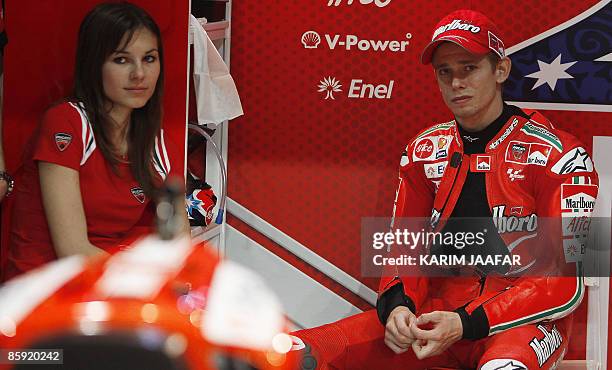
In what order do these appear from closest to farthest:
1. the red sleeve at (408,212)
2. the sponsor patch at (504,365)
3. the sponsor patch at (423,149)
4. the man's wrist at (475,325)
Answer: the sponsor patch at (504,365) → the man's wrist at (475,325) → the red sleeve at (408,212) → the sponsor patch at (423,149)

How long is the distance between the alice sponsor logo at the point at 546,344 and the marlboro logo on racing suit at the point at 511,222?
0.63 feet

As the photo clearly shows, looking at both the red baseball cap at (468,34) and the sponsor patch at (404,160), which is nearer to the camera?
the red baseball cap at (468,34)

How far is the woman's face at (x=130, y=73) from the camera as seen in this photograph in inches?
60.9

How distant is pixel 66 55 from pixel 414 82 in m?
0.78

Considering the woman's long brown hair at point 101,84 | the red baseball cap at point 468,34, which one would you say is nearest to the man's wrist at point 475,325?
the red baseball cap at point 468,34

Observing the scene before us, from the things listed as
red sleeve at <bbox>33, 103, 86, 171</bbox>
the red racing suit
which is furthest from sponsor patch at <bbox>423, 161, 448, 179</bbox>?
red sleeve at <bbox>33, 103, 86, 171</bbox>

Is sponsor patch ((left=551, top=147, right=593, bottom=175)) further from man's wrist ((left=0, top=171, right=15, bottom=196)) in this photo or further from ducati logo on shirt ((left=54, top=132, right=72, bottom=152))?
man's wrist ((left=0, top=171, right=15, bottom=196))

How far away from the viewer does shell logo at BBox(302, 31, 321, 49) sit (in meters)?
1.95

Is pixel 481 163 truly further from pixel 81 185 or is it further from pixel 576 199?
pixel 81 185

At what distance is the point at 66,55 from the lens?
166 centimetres

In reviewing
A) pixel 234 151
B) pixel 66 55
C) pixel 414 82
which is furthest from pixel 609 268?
pixel 66 55

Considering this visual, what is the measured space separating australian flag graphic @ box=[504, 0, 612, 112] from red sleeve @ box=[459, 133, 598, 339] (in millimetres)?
316

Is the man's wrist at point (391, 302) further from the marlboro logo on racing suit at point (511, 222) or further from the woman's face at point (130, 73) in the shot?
the woman's face at point (130, 73)

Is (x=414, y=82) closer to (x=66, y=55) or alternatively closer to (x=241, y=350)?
(x=66, y=55)
